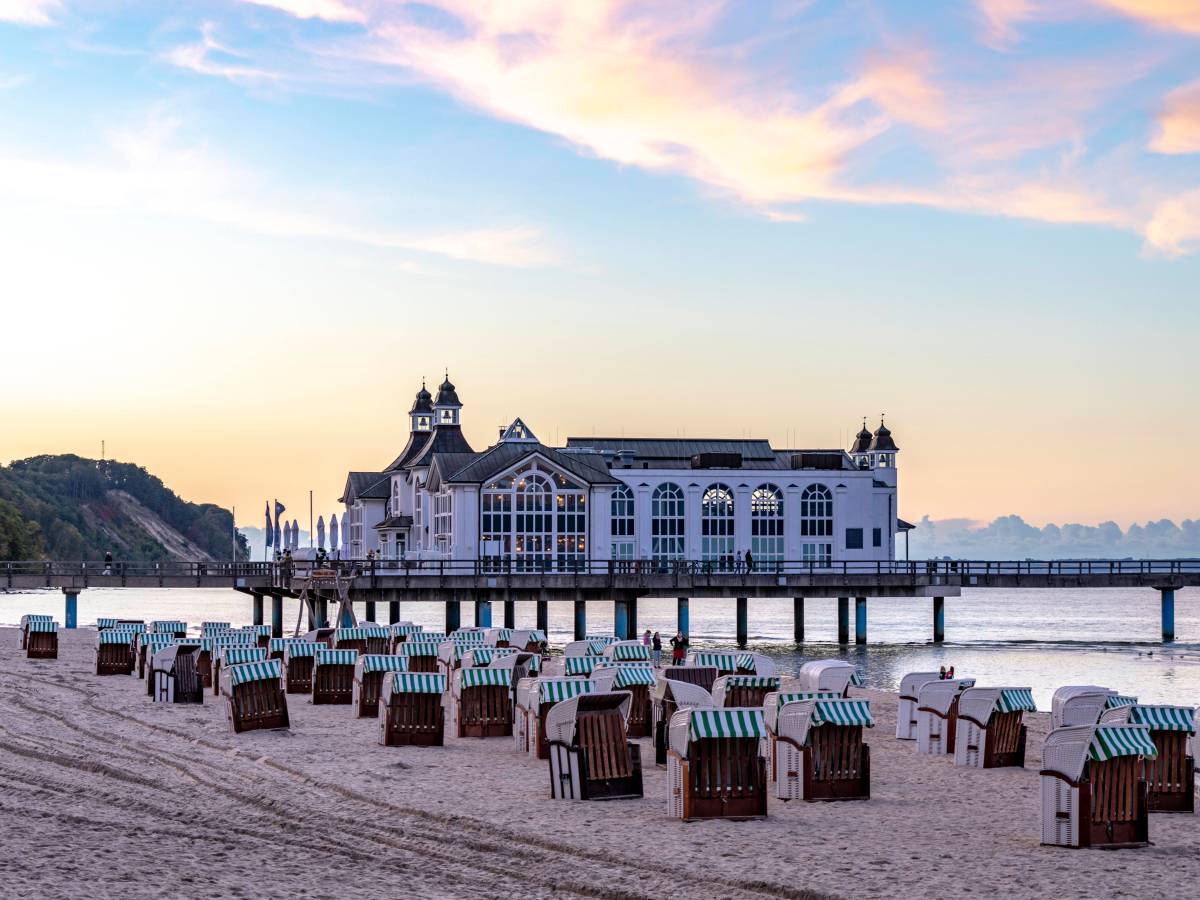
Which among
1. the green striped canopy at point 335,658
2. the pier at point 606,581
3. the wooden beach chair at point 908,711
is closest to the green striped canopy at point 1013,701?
the wooden beach chair at point 908,711

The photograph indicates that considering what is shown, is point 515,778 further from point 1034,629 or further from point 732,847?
point 1034,629

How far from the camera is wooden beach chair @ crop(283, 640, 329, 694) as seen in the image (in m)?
31.2

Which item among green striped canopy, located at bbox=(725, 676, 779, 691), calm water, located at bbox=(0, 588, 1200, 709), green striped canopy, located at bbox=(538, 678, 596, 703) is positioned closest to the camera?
green striped canopy, located at bbox=(538, 678, 596, 703)

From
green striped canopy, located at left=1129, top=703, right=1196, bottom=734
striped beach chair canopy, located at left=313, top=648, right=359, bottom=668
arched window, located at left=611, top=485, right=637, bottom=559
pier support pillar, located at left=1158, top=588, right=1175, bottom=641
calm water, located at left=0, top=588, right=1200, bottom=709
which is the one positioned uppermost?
arched window, located at left=611, top=485, right=637, bottom=559

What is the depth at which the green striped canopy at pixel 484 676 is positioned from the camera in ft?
80.8

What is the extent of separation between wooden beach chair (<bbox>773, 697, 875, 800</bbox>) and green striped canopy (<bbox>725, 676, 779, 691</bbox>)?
572cm

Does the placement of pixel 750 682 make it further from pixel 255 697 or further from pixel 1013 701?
pixel 255 697

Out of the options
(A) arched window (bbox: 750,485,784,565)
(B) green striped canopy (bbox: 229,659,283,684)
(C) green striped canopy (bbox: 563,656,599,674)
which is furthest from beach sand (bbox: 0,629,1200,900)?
(A) arched window (bbox: 750,485,784,565)

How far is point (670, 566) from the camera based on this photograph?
75000mm

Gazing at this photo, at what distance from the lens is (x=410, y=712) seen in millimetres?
22844

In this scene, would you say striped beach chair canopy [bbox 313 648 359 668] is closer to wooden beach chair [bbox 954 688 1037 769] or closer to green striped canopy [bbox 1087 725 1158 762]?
wooden beach chair [bbox 954 688 1037 769]

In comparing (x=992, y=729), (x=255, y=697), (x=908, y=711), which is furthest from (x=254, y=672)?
(x=992, y=729)

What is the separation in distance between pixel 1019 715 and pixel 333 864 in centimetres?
1125

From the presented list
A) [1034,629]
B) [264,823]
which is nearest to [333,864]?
[264,823]
